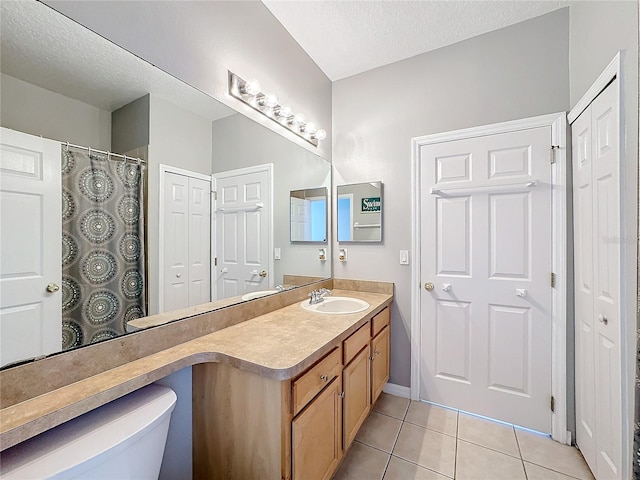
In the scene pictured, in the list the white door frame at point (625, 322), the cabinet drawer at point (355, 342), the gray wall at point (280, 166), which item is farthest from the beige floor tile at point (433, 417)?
the gray wall at point (280, 166)

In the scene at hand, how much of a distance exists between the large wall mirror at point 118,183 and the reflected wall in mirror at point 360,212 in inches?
38.2

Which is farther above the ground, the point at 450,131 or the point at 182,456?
the point at 450,131

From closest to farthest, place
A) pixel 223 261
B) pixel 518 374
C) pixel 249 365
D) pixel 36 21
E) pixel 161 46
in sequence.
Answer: pixel 36 21, pixel 249 365, pixel 161 46, pixel 223 261, pixel 518 374

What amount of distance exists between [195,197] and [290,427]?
3.58 ft

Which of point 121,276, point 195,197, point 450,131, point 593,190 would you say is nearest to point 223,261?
point 195,197

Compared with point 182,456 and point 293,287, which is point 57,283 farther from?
point 293,287

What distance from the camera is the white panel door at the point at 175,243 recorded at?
47.8 inches

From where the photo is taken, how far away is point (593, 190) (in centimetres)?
141

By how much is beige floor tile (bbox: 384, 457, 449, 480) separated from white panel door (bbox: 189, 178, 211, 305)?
1361mm

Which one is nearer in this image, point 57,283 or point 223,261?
point 57,283

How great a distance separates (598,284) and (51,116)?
240cm

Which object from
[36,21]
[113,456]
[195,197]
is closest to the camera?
[113,456]

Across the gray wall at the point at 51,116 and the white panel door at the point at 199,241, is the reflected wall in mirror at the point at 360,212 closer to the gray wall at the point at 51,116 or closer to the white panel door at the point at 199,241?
the white panel door at the point at 199,241

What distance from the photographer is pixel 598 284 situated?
1.37 meters
